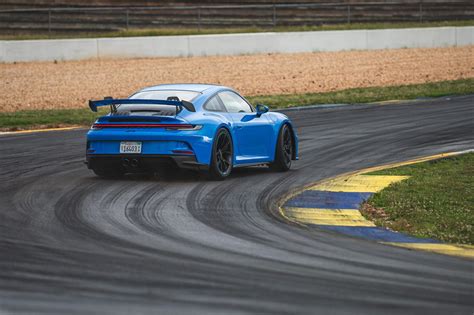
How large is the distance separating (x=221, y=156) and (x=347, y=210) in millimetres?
2756

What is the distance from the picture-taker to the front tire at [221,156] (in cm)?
1377

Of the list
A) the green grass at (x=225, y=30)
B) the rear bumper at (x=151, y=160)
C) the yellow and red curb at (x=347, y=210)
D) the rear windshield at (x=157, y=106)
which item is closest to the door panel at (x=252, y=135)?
the rear windshield at (x=157, y=106)

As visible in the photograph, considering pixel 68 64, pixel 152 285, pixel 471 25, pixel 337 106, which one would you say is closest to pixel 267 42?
pixel 68 64

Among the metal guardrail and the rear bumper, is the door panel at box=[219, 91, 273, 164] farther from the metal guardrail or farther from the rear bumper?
the metal guardrail

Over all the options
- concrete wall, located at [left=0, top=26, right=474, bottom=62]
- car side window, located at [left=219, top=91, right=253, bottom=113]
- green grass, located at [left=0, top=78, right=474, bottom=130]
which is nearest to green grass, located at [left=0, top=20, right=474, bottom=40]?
concrete wall, located at [left=0, top=26, right=474, bottom=62]

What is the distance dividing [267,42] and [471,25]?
31.7ft

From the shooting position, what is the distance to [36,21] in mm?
41562

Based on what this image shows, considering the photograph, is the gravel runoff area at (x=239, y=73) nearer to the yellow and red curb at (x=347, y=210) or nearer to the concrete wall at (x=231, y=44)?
the concrete wall at (x=231, y=44)

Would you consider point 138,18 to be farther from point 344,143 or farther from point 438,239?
point 438,239

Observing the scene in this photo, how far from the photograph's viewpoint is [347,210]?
1173 centimetres

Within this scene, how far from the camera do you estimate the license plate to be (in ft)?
44.5

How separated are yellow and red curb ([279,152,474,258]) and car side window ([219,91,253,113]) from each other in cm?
154

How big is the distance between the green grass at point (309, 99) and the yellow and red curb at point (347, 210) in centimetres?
893

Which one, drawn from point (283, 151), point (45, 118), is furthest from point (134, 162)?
point (45, 118)
